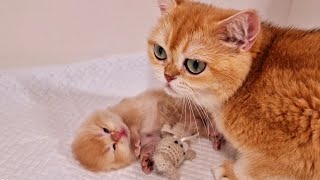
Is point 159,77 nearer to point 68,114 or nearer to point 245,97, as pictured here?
point 245,97

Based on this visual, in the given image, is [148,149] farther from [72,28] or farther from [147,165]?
[72,28]

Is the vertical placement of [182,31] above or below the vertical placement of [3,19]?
above

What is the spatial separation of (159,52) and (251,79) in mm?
255

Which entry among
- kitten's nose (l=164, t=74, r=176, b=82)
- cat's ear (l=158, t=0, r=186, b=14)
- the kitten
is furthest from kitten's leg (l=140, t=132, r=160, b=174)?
cat's ear (l=158, t=0, r=186, b=14)

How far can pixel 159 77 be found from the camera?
3.96 feet

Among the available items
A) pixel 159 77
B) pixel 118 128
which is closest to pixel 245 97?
pixel 159 77

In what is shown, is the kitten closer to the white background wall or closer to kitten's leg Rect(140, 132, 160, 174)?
kitten's leg Rect(140, 132, 160, 174)

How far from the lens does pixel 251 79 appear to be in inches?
46.7

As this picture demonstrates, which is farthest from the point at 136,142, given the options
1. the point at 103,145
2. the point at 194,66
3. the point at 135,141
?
the point at 194,66

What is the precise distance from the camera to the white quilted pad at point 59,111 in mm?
1361

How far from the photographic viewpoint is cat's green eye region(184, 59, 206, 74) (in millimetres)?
1124

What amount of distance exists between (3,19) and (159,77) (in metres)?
0.71

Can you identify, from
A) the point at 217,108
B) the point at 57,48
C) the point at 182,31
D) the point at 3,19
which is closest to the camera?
the point at 182,31

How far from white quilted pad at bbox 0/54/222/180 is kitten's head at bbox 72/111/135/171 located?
1.1 inches
